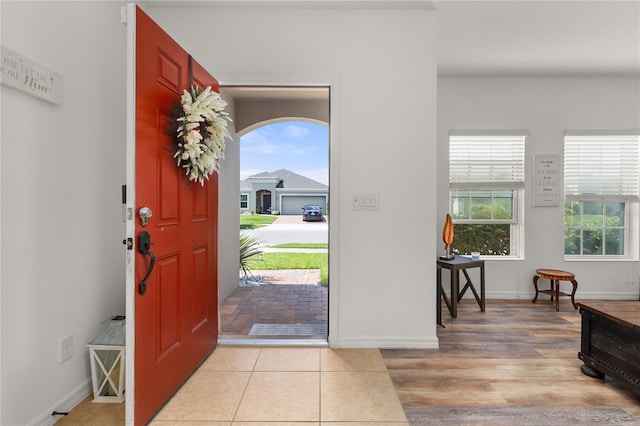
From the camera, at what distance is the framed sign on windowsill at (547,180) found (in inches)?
167

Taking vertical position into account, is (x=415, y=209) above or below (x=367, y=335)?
above

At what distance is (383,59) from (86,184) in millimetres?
2352

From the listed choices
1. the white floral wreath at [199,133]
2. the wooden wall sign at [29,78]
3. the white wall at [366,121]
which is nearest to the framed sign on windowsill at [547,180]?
the white wall at [366,121]

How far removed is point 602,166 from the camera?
4305 millimetres

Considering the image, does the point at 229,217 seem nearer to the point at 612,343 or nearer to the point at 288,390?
the point at 288,390

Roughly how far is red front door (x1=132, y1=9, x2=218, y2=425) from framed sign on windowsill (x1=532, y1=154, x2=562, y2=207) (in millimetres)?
4053

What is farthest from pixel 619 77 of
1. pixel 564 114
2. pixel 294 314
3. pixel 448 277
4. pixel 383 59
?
pixel 294 314

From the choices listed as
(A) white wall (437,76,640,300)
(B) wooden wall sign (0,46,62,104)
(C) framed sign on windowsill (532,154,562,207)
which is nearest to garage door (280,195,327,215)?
(A) white wall (437,76,640,300)

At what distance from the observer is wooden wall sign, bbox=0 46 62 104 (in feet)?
5.03

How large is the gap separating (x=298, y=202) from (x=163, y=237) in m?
9.69

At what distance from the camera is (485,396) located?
6.81 ft

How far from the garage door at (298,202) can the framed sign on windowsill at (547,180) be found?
7543 millimetres

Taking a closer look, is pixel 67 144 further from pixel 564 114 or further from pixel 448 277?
pixel 564 114

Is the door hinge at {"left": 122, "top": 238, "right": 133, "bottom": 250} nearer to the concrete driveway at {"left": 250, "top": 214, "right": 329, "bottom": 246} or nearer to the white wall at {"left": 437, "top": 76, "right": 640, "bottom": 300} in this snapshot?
the white wall at {"left": 437, "top": 76, "right": 640, "bottom": 300}
